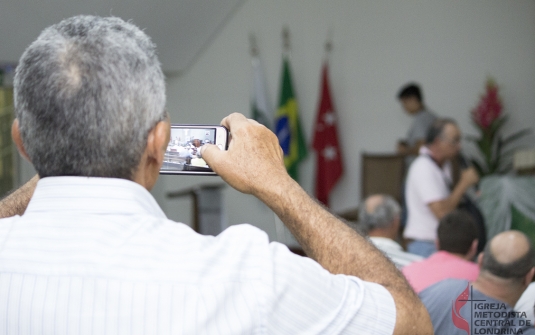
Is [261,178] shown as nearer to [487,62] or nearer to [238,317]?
[238,317]

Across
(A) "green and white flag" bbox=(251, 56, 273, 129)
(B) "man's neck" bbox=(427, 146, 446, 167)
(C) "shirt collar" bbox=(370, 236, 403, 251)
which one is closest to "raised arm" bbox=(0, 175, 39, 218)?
(C) "shirt collar" bbox=(370, 236, 403, 251)

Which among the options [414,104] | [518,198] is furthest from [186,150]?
[414,104]

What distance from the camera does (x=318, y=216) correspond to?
923 millimetres

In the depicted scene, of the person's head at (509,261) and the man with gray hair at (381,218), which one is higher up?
the person's head at (509,261)

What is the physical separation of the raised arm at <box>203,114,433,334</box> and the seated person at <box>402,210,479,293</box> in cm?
157

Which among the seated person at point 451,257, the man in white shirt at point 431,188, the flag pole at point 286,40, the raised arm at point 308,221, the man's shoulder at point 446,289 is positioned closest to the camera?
the raised arm at point 308,221

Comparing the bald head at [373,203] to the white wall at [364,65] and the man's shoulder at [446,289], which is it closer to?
the man's shoulder at [446,289]

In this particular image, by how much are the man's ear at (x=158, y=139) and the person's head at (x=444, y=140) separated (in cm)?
320

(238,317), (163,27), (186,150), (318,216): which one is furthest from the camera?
(163,27)

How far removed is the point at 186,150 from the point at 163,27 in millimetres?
5420

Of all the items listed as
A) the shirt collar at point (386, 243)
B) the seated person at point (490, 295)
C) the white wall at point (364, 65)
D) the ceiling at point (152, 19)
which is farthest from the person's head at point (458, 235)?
the white wall at point (364, 65)

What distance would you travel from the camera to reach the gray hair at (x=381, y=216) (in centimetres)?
313

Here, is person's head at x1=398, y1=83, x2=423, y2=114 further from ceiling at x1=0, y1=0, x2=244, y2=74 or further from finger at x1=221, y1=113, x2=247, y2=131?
finger at x1=221, y1=113, x2=247, y2=131

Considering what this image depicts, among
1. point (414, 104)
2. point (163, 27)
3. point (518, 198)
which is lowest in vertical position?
point (518, 198)
